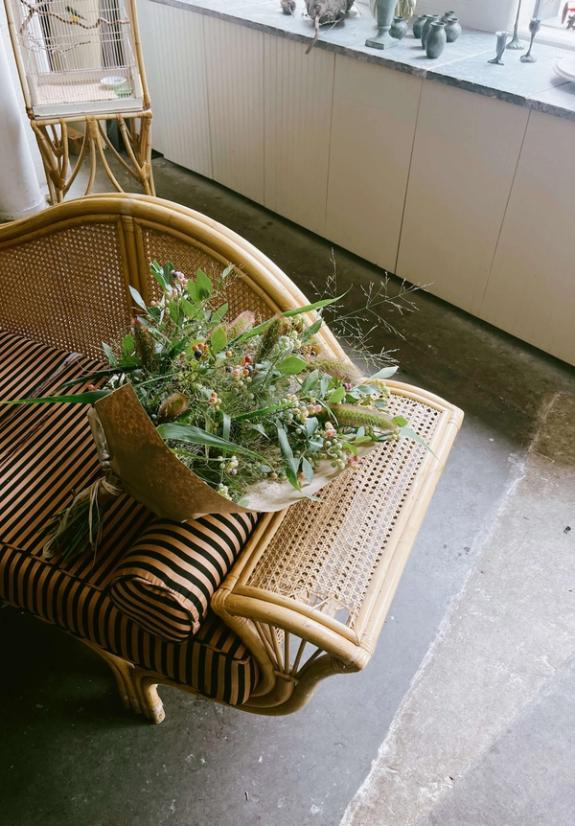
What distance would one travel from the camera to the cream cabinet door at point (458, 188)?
2.24 metres

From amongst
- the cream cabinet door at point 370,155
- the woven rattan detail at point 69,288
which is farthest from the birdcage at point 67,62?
the woven rattan detail at point 69,288

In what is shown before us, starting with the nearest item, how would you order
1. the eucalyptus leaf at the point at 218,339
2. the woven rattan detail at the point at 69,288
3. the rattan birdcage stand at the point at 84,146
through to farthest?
the eucalyptus leaf at the point at 218,339 < the woven rattan detail at the point at 69,288 < the rattan birdcage stand at the point at 84,146

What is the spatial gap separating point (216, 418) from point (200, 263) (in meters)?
0.60

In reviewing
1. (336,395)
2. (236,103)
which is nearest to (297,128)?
(236,103)

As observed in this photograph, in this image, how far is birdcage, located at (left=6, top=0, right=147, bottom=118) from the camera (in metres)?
2.70

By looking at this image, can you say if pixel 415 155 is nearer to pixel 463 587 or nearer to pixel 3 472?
pixel 463 587

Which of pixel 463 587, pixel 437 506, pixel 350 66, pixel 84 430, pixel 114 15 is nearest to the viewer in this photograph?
pixel 84 430

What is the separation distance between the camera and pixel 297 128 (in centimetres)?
293

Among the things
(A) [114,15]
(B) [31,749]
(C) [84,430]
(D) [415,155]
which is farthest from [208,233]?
(A) [114,15]

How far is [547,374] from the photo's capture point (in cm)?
241

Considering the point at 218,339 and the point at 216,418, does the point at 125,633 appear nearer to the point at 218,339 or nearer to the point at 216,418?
the point at 216,418

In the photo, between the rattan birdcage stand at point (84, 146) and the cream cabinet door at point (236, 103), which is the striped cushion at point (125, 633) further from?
the cream cabinet door at point (236, 103)

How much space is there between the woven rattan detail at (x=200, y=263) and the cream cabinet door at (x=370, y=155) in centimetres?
137

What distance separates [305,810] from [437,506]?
35.6 inches
